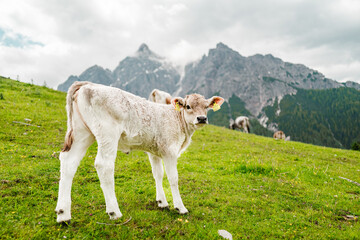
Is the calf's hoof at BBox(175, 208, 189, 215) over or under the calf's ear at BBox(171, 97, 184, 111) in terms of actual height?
under

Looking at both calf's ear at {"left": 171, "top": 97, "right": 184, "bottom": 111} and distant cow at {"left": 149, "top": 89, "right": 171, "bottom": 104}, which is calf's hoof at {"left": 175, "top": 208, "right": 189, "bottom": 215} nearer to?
calf's ear at {"left": 171, "top": 97, "right": 184, "bottom": 111}

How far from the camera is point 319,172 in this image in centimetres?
1113

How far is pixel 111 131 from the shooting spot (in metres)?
4.95

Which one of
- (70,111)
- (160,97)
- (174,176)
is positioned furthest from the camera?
(160,97)

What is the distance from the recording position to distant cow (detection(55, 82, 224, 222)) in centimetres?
490

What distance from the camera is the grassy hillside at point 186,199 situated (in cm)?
499

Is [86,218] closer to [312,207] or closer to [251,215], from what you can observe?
[251,215]

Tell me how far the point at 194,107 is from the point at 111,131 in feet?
8.28

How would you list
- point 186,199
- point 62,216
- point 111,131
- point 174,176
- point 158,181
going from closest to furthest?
1. point 62,216
2. point 111,131
3. point 174,176
4. point 158,181
5. point 186,199

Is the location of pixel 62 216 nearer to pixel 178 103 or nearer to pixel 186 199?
pixel 186 199

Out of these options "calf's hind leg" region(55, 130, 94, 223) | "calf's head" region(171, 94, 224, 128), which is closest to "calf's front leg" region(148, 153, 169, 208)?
"calf's head" region(171, 94, 224, 128)

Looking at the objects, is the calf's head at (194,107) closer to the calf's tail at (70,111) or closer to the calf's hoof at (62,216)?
the calf's tail at (70,111)

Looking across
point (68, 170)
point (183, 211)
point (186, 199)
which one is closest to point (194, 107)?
Answer: point (183, 211)

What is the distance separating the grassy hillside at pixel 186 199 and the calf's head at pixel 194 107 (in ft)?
8.88
